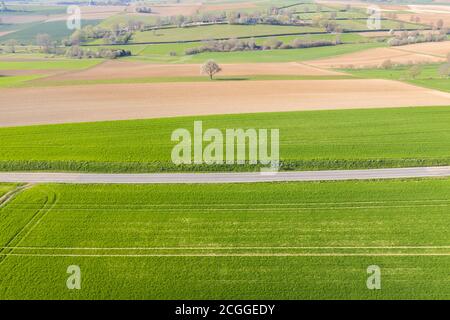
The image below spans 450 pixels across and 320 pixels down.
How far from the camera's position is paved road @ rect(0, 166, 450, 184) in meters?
36.2

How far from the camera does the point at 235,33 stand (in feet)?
405

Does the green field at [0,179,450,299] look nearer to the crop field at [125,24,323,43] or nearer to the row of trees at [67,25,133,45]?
the row of trees at [67,25,133,45]

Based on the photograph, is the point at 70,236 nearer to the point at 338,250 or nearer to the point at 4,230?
the point at 4,230

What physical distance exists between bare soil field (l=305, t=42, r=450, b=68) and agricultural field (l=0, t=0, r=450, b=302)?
364 inches

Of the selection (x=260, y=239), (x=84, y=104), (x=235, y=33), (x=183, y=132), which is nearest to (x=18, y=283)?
(x=260, y=239)

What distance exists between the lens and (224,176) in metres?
37.2

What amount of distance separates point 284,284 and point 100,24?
15154 centimetres

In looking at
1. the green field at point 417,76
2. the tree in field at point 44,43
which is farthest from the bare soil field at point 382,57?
the tree in field at point 44,43

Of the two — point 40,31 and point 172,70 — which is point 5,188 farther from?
point 40,31

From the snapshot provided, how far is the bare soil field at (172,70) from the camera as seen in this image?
80.9 metres

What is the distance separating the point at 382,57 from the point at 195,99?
194 ft

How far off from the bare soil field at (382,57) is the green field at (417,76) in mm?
4682

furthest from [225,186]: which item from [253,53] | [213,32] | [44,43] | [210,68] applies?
[44,43]

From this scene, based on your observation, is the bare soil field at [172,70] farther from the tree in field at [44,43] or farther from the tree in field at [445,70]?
the tree in field at [44,43]
